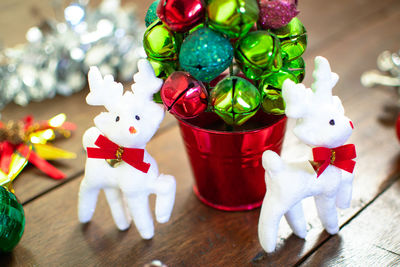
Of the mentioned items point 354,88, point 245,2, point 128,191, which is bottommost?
point 354,88

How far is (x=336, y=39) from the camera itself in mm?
1272

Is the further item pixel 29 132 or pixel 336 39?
pixel 336 39

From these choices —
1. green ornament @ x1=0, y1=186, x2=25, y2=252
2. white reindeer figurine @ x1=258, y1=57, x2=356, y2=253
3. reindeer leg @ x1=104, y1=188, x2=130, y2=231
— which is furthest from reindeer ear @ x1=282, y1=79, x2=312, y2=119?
green ornament @ x1=0, y1=186, x2=25, y2=252

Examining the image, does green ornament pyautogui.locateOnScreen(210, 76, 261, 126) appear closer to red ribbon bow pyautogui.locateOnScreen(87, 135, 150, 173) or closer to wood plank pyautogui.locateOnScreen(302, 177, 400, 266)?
red ribbon bow pyautogui.locateOnScreen(87, 135, 150, 173)

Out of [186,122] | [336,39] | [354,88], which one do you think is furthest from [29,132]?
[336,39]

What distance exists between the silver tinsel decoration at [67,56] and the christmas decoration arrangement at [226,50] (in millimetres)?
523

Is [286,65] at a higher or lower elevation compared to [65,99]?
higher

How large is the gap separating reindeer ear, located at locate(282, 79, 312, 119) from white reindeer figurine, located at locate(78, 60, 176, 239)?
19cm

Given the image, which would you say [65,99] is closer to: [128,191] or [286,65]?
[128,191]

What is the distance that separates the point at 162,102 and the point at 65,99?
0.54 meters

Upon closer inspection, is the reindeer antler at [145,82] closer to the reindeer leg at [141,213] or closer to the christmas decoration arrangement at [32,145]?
the reindeer leg at [141,213]

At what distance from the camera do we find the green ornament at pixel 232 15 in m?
0.56

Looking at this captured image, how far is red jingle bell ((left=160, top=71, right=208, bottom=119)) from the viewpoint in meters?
0.61

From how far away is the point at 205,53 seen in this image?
57cm
